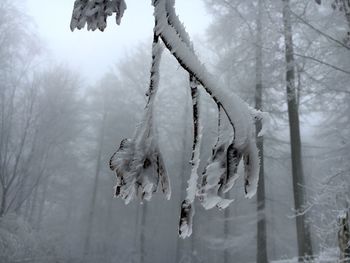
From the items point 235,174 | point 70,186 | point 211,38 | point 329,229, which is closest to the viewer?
point 235,174

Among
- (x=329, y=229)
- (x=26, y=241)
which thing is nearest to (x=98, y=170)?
(x=26, y=241)

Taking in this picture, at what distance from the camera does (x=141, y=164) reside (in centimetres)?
126

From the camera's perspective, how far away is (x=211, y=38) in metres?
14.1

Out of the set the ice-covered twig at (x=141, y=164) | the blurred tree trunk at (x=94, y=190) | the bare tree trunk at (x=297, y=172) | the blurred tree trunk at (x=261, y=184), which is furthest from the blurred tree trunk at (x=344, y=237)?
the blurred tree trunk at (x=94, y=190)

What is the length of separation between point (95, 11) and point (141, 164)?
641 mm

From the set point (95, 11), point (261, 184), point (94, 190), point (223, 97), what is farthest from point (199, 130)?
point (94, 190)

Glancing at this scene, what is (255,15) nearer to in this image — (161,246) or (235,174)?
(235,174)

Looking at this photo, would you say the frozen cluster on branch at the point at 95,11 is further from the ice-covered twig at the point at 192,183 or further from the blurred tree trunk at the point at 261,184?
the blurred tree trunk at the point at 261,184

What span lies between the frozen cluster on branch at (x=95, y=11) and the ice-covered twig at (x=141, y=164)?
1.49 feet

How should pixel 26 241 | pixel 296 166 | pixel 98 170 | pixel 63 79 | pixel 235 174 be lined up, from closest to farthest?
pixel 235 174 → pixel 296 166 → pixel 26 241 → pixel 63 79 → pixel 98 170

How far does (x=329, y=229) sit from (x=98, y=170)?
1798cm

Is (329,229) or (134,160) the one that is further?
(329,229)

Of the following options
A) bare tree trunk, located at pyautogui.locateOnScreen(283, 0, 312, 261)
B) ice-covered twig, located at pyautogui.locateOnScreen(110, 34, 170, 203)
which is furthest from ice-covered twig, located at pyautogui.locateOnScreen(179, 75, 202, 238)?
bare tree trunk, located at pyautogui.locateOnScreen(283, 0, 312, 261)

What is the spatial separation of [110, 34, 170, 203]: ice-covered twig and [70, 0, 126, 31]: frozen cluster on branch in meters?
0.45
